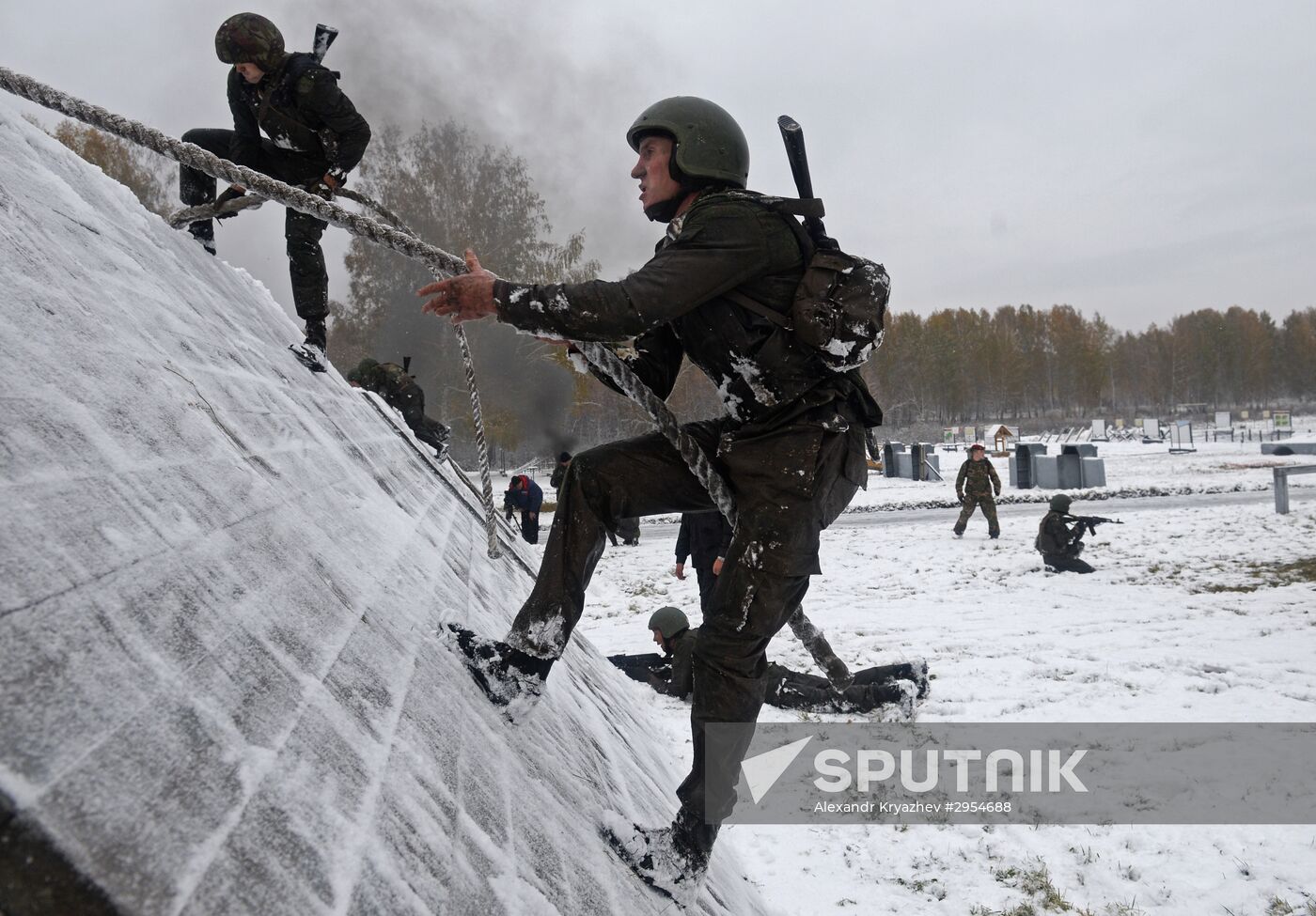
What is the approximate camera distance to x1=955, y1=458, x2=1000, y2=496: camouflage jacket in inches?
526

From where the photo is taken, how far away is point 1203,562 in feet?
33.2

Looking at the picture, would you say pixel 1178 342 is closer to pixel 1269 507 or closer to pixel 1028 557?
pixel 1269 507

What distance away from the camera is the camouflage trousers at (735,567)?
2.21 m

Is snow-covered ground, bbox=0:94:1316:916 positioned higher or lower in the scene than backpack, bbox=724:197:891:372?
lower

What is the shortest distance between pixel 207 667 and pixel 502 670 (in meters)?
1.22

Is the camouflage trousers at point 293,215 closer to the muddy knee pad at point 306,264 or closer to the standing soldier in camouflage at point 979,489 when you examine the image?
the muddy knee pad at point 306,264

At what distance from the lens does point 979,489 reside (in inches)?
526

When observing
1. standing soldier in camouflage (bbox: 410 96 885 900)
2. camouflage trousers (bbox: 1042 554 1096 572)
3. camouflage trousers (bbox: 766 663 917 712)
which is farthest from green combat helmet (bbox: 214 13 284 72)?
camouflage trousers (bbox: 1042 554 1096 572)

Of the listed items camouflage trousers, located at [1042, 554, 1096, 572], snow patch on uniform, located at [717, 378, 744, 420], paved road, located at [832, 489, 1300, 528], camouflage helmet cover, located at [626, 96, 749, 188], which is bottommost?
camouflage trousers, located at [1042, 554, 1096, 572]

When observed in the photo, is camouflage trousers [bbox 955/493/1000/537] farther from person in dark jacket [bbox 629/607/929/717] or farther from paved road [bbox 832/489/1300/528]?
person in dark jacket [bbox 629/607/929/717]

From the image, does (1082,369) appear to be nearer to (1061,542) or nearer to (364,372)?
(1061,542)

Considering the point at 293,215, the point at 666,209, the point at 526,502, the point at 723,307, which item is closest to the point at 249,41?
the point at 293,215

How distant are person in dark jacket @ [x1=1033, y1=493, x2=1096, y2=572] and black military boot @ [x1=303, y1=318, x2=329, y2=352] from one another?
895cm

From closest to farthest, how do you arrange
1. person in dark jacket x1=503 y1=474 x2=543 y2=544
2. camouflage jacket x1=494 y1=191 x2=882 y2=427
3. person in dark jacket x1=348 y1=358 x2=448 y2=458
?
camouflage jacket x1=494 y1=191 x2=882 y2=427 < person in dark jacket x1=348 y1=358 x2=448 y2=458 < person in dark jacket x1=503 y1=474 x2=543 y2=544
